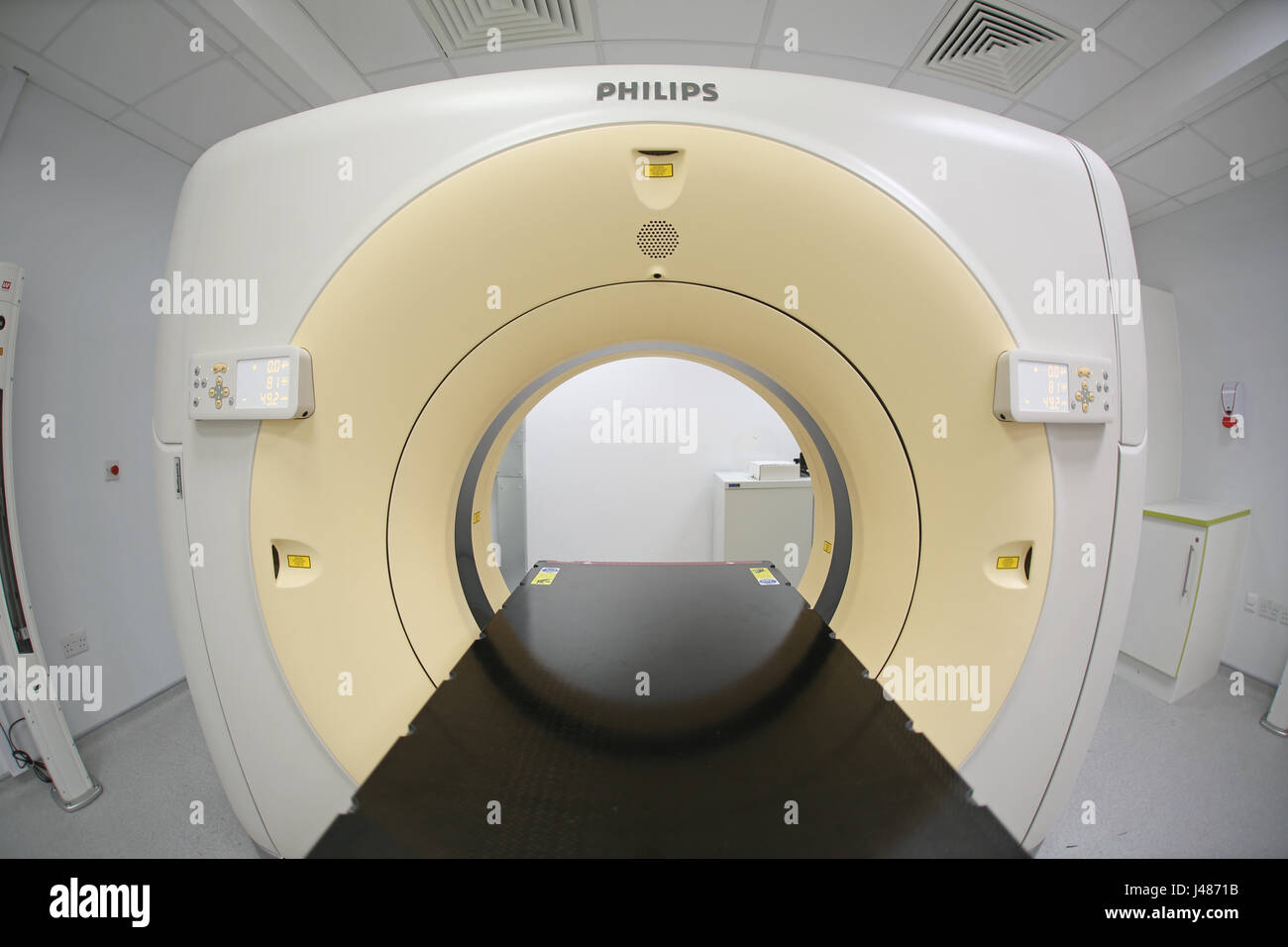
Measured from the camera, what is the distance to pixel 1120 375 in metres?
0.69

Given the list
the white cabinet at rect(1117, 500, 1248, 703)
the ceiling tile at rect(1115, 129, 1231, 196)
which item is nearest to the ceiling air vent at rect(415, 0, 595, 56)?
the ceiling tile at rect(1115, 129, 1231, 196)

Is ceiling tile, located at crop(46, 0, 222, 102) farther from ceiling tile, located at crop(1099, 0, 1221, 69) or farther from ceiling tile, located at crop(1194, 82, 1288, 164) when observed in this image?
ceiling tile, located at crop(1194, 82, 1288, 164)

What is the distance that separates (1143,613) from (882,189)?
2.65 m

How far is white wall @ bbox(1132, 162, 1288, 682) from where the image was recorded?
2012mm

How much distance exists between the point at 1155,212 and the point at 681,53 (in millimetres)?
2784

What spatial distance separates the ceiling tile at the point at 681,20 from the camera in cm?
145

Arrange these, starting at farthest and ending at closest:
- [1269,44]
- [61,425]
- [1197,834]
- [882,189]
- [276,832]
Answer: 1. [61,425]
2. [1269,44]
3. [1197,834]
4. [276,832]
5. [882,189]

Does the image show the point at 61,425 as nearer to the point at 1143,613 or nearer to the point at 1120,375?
the point at 1120,375

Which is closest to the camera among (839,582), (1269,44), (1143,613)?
(839,582)

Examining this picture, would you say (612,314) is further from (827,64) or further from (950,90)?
(950,90)

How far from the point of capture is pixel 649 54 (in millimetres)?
1652

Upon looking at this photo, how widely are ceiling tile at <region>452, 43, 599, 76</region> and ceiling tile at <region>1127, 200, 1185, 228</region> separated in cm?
290
